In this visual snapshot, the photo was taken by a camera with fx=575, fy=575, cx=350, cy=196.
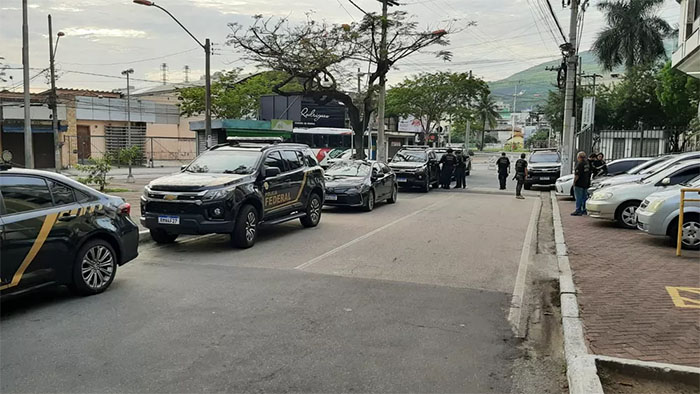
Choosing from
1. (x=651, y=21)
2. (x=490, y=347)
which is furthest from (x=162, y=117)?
(x=490, y=347)

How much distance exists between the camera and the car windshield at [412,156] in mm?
24484

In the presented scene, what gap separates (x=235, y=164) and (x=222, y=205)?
1.47 m

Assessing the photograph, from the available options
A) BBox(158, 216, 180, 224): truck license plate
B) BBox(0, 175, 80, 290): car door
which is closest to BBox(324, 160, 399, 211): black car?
BBox(158, 216, 180, 224): truck license plate

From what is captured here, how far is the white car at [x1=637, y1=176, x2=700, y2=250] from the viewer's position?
9.81m

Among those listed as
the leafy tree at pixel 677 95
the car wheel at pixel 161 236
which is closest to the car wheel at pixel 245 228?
the car wheel at pixel 161 236

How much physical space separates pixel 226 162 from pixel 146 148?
41.8m

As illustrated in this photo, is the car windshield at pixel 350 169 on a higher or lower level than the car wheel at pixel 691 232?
higher

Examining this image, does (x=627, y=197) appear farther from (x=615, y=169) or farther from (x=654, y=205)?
(x=615, y=169)

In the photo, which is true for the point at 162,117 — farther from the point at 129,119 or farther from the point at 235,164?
the point at 235,164

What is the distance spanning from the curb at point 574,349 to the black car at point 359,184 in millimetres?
8527

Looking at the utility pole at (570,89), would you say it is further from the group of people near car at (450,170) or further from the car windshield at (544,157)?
the group of people near car at (450,170)

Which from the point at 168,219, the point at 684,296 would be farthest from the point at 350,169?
the point at 684,296

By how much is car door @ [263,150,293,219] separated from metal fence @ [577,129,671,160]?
25.9 m

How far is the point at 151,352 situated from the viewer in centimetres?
492
